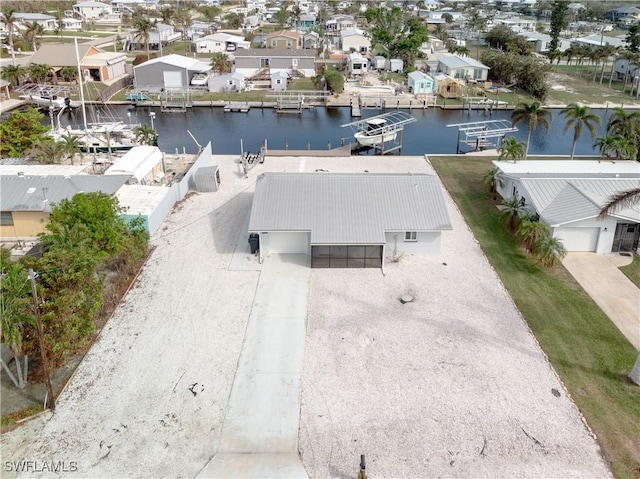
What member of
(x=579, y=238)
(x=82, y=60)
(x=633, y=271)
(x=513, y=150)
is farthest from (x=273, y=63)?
(x=633, y=271)

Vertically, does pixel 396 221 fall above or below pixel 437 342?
above

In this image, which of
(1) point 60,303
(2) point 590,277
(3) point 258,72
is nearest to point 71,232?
(1) point 60,303

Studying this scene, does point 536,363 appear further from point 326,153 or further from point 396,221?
point 326,153

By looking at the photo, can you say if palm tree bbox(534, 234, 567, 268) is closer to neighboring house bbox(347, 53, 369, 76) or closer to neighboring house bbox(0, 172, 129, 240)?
neighboring house bbox(0, 172, 129, 240)

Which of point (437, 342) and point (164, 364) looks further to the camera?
point (437, 342)

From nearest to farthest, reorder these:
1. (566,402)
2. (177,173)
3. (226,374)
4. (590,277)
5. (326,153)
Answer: (566,402) < (226,374) < (590,277) < (177,173) < (326,153)
